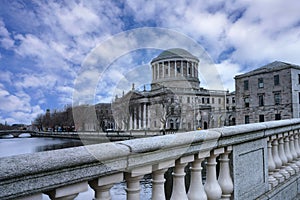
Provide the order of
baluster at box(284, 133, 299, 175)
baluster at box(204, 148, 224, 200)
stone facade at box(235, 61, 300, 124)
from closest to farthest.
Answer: baluster at box(204, 148, 224, 200)
baluster at box(284, 133, 299, 175)
stone facade at box(235, 61, 300, 124)

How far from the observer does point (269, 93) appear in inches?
1679

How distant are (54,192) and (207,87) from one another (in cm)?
233

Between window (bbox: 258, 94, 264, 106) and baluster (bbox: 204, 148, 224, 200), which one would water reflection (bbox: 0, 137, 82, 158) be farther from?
window (bbox: 258, 94, 264, 106)

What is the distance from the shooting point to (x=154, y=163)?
6.40 ft

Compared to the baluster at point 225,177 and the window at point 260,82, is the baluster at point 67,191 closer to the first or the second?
the baluster at point 225,177

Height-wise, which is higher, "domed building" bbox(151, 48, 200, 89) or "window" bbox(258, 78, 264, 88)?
"window" bbox(258, 78, 264, 88)

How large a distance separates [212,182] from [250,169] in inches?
30.0

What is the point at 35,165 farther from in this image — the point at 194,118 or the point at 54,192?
the point at 194,118

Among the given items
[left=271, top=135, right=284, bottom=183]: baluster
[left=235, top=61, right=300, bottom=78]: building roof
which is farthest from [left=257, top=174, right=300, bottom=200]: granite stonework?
[left=235, top=61, right=300, bottom=78]: building roof

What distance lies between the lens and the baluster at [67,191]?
1406 mm

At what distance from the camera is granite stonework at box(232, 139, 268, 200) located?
290 centimetres

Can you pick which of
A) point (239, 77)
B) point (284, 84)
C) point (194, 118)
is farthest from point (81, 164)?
point (239, 77)

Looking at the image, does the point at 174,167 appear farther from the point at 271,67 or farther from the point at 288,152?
the point at 271,67

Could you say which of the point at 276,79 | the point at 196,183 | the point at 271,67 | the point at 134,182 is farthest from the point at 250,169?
the point at 271,67
